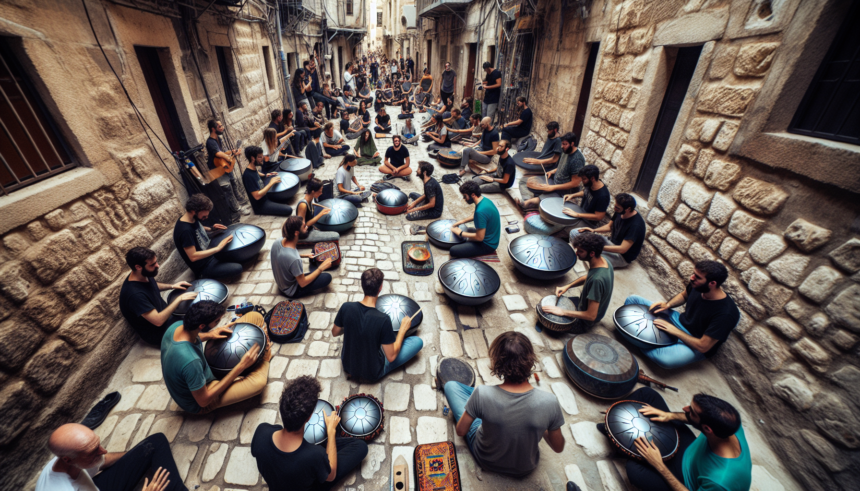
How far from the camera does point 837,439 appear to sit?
8.48 feet

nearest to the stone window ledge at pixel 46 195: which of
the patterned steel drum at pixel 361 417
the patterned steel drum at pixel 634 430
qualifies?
the patterned steel drum at pixel 361 417

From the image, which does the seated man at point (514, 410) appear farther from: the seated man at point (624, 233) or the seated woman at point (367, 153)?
the seated woman at point (367, 153)

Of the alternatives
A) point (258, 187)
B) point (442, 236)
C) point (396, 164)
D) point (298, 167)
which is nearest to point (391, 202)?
point (442, 236)

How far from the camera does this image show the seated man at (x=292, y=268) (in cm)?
427

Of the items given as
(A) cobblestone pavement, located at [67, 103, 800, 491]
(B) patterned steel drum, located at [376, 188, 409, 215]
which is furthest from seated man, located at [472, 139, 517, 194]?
(A) cobblestone pavement, located at [67, 103, 800, 491]

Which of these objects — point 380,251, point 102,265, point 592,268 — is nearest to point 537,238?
point 592,268

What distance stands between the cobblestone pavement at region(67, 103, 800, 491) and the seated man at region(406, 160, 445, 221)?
184 cm

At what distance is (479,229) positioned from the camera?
5336 mm

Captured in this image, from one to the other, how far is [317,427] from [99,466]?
1.62 meters

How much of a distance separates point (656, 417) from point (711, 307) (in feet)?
4.51

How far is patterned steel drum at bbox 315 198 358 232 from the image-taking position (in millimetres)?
6148

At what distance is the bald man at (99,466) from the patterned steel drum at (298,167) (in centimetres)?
603

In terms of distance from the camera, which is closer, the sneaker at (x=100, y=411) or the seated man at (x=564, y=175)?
the sneaker at (x=100, y=411)

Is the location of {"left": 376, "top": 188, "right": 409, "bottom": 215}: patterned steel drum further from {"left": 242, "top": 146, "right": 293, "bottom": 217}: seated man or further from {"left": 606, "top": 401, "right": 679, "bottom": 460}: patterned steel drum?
{"left": 606, "top": 401, "right": 679, "bottom": 460}: patterned steel drum
